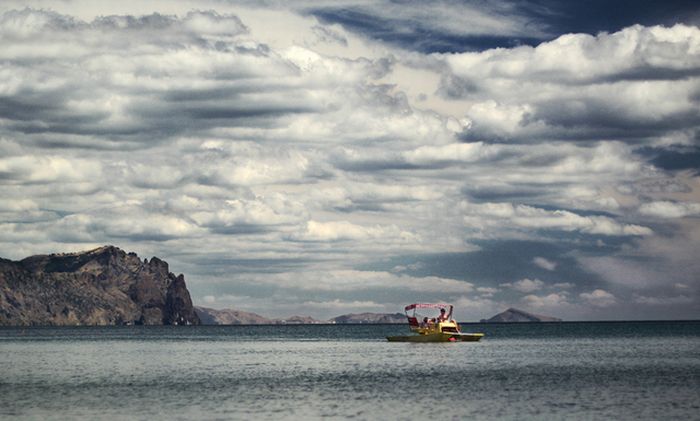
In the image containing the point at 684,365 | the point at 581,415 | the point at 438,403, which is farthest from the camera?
the point at 684,365

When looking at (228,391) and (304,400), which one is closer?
(304,400)

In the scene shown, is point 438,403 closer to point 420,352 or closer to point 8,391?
point 8,391

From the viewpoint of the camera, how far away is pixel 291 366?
131m

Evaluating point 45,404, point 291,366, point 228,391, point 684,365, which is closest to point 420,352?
point 291,366

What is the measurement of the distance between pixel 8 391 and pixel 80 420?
26132 millimetres

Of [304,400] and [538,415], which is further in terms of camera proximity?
[304,400]

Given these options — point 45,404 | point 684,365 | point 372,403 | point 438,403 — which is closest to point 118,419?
point 45,404

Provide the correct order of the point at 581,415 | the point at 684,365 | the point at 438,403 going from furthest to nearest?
the point at 684,365
the point at 438,403
the point at 581,415

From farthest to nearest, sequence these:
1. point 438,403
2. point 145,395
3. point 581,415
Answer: point 145,395
point 438,403
point 581,415

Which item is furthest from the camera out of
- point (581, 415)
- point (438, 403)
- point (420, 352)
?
point (420, 352)

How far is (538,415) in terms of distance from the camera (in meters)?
69.8

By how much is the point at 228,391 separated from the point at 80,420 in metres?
22.2

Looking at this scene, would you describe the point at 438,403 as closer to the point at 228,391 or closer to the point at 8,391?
the point at 228,391

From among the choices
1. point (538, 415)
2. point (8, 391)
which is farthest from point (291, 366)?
point (538, 415)
